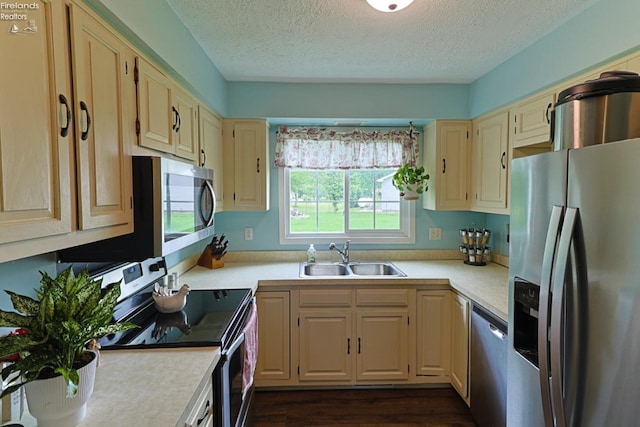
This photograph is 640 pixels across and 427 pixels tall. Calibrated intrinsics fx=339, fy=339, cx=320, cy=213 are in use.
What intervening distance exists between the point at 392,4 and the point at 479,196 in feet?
5.56

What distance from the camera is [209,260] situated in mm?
2730

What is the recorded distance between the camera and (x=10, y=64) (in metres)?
0.81

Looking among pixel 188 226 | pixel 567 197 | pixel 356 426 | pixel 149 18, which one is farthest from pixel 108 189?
pixel 356 426

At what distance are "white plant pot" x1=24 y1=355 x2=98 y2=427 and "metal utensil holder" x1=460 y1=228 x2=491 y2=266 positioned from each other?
2.72m

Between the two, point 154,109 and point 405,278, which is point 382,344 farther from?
point 154,109

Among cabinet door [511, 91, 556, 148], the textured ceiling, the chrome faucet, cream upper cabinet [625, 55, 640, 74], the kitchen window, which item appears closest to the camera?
cream upper cabinet [625, 55, 640, 74]

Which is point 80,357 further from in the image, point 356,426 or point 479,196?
point 479,196

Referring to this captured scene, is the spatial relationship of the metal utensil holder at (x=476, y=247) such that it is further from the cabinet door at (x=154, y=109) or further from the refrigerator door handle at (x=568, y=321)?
the cabinet door at (x=154, y=109)

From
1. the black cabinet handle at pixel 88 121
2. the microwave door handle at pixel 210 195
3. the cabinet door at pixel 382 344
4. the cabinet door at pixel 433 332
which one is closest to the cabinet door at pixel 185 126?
the microwave door handle at pixel 210 195

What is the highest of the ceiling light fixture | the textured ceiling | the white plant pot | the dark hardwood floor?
the textured ceiling

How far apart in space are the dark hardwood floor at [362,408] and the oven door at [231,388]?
0.55 m

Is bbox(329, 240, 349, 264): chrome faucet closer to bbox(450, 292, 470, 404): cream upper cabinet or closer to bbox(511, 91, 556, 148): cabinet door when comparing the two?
bbox(450, 292, 470, 404): cream upper cabinet

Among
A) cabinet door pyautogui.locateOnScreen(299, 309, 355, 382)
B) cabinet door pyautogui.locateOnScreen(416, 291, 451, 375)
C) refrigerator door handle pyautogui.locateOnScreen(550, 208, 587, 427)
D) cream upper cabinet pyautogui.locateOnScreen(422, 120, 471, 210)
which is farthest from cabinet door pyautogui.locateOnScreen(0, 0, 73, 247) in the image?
cream upper cabinet pyautogui.locateOnScreen(422, 120, 471, 210)

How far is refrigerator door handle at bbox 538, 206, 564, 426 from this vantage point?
1104mm
